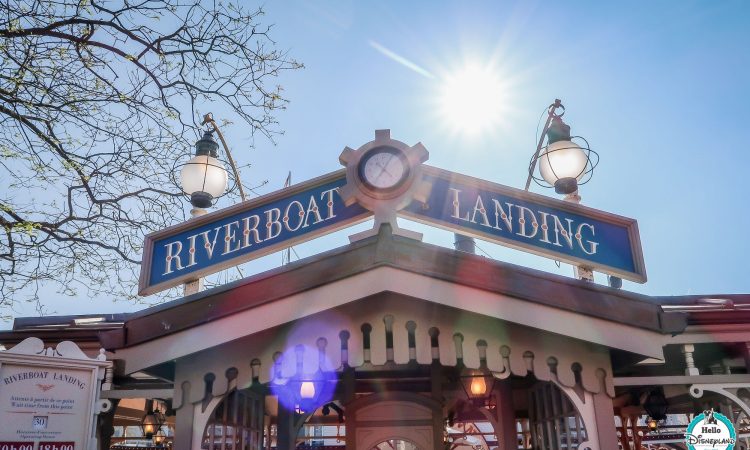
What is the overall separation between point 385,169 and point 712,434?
3147 millimetres

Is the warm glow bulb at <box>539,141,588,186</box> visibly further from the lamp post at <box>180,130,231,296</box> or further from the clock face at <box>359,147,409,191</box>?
the lamp post at <box>180,130,231,296</box>

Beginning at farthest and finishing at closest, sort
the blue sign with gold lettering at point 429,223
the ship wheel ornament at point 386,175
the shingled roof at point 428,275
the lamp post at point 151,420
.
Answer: the lamp post at point 151,420 < the blue sign with gold lettering at point 429,223 < the ship wheel ornament at point 386,175 < the shingled roof at point 428,275

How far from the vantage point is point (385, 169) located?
498 cm

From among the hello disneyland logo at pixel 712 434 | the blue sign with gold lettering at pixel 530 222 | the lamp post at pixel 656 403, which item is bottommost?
the hello disneyland logo at pixel 712 434

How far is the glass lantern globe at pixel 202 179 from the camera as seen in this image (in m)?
5.88

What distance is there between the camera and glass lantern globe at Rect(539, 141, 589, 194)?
5539mm

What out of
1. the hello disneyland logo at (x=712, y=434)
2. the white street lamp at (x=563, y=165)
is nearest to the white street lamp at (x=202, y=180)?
the white street lamp at (x=563, y=165)

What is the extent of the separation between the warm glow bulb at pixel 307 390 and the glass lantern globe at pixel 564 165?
3.35 metres

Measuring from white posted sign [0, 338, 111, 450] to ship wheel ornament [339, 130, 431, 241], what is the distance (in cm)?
241

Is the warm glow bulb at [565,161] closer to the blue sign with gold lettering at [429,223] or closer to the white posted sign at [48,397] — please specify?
the blue sign with gold lettering at [429,223]

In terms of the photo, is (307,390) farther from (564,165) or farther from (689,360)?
(689,360)

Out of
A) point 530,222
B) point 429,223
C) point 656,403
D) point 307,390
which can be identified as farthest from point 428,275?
point 656,403

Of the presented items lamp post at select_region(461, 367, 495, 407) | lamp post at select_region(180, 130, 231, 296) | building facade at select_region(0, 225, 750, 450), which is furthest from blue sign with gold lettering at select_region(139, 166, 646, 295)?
lamp post at select_region(461, 367, 495, 407)

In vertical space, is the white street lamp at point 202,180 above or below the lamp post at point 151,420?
above
